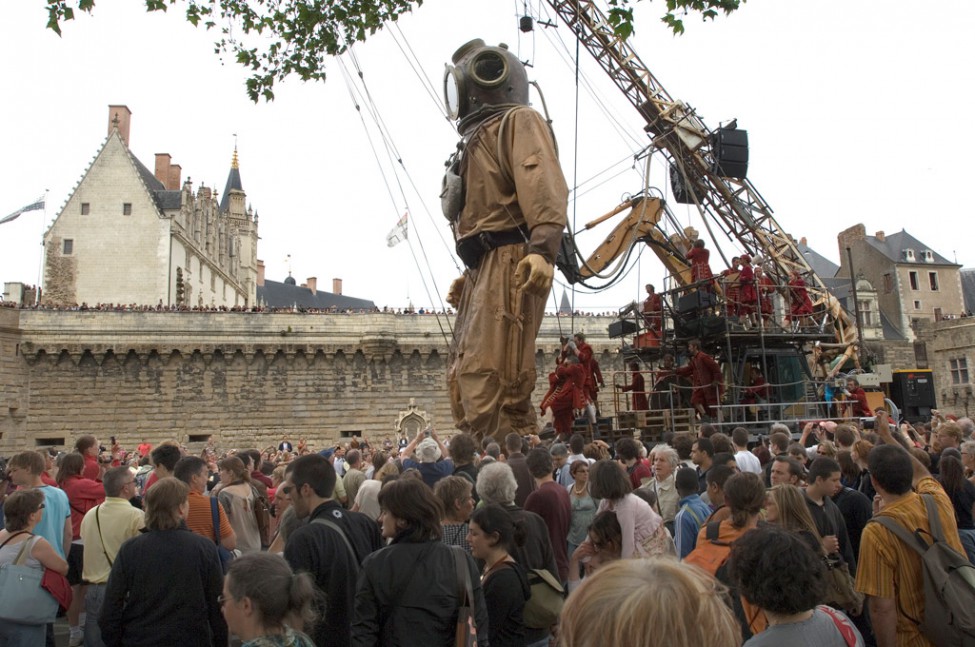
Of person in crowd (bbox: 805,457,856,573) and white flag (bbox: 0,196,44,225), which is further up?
white flag (bbox: 0,196,44,225)

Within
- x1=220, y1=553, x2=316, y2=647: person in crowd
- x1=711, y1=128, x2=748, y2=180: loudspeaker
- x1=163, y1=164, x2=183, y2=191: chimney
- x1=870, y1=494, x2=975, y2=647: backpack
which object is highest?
x1=163, y1=164, x2=183, y2=191: chimney

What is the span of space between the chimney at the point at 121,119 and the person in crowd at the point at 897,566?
41439 millimetres

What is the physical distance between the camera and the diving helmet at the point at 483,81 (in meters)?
8.80

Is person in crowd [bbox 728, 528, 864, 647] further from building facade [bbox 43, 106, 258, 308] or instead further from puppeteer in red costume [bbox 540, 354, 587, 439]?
building facade [bbox 43, 106, 258, 308]

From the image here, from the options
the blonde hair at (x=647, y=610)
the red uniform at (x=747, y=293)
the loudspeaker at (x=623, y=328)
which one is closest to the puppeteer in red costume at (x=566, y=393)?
the red uniform at (x=747, y=293)

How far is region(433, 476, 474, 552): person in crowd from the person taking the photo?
3.97 metres

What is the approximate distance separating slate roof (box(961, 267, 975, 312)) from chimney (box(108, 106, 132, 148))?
4726cm

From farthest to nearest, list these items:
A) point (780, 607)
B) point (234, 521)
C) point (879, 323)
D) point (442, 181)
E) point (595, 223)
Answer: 1. point (879, 323)
2. point (595, 223)
3. point (442, 181)
4. point (234, 521)
5. point (780, 607)

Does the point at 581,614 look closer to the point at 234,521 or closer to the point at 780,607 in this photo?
the point at 780,607

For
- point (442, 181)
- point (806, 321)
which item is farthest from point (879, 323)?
point (442, 181)

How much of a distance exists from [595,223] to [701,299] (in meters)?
2.77

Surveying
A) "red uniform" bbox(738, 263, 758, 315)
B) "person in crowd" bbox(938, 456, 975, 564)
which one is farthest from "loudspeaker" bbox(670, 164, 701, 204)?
"person in crowd" bbox(938, 456, 975, 564)

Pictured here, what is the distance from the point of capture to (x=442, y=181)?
936 cm

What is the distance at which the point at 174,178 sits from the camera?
43.7m
